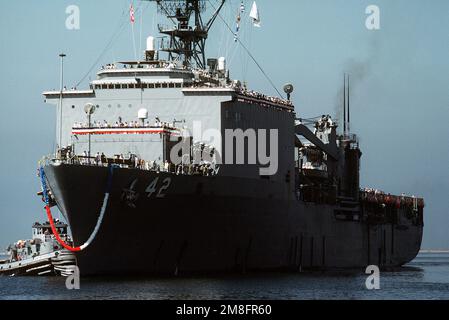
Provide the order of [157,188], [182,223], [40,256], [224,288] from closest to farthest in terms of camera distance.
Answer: [224,288] < [157,188] < [182,223] < [40,256]

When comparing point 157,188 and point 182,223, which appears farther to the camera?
point 182,223

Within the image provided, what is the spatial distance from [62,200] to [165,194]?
17.4ft

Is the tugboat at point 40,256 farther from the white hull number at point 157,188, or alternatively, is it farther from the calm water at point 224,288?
the white hull number at point 157,188

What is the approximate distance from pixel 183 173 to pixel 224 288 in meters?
8.09

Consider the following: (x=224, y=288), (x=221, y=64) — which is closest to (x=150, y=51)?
(x=221, y=64)

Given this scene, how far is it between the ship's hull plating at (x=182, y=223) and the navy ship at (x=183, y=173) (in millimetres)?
58

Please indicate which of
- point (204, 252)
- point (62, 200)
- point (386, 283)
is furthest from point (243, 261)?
point (62, 200)

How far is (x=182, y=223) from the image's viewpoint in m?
61.4

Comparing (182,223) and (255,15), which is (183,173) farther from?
(255,15)

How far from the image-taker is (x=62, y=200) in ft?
190

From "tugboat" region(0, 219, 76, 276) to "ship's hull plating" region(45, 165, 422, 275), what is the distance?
19.5 feet

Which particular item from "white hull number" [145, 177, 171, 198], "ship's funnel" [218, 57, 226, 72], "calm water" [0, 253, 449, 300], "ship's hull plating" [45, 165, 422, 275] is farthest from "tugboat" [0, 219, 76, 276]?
"ship's funnel" [218, 57, 226, 72]

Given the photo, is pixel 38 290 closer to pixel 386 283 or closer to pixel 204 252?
pixel 204 252

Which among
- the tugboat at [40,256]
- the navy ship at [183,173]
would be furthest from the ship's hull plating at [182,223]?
the tugboat at [40,256]
